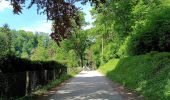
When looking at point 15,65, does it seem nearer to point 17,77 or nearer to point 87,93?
point 17,77

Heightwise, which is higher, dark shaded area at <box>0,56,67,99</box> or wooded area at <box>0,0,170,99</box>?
wooded area at <box>0,0,170,99</box>

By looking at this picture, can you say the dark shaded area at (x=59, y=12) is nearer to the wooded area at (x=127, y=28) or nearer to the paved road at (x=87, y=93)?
the wooded area at (x=127, y=28)

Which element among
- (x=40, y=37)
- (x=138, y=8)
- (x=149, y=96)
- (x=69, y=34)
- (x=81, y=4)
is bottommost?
(x=149, y=96)

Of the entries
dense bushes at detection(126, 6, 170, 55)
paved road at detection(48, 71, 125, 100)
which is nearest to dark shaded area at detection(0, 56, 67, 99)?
paved road at detection(48, 71, 125, 100)

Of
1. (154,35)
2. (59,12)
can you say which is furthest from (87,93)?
(154,35)

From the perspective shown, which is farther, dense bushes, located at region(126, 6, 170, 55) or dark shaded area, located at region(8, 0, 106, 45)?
dense bushes, located at region(126, 6, 170, 55)

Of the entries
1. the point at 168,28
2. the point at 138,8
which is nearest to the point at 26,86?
the point at 168,28

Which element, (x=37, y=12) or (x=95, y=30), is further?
(x=95, y=30)

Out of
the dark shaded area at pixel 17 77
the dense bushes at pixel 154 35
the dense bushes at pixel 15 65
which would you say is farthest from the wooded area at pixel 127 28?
the dark shaded area at pixel 17 77

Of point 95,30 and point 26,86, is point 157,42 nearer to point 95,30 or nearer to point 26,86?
point 26,86

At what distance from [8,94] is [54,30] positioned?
342cm

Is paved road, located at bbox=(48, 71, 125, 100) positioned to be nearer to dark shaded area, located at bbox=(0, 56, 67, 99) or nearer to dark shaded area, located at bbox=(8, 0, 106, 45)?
dark shaded area, located at bbox=(0, 56, 67, 99)

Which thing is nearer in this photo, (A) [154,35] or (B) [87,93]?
(B) [87,93]

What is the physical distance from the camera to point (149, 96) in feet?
58.4
